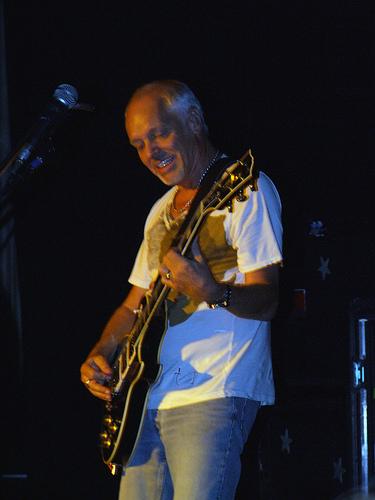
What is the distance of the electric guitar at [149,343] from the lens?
2816 mm

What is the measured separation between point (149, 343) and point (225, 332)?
0.88ft

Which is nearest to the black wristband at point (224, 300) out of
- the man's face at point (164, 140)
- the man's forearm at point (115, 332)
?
the man's face at point (164, 140)

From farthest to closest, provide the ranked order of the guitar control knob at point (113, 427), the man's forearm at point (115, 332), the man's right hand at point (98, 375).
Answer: the man's forearm at point (115, 332) → the man's right hand at point (98, 375) → the guitar control knob at point (113, 427)

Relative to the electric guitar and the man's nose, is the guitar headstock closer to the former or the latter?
the electric guitar

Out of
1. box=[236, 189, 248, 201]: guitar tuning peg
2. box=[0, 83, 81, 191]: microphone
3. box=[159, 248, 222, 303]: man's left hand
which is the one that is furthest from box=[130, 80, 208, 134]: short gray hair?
box=[0, 83, 81, 191]: microphone

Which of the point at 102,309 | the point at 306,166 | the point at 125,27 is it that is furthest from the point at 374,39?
the point at 102,309

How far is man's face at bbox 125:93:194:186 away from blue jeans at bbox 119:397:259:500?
2.59 feet

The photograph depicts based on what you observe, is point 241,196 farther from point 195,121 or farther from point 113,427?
point 113,427

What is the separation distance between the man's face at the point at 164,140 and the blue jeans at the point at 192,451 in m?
0.79

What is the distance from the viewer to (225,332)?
275cm

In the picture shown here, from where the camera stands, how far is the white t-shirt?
8.93 ft

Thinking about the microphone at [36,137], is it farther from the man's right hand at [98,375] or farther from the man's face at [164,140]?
the man's right hand at [98,375]

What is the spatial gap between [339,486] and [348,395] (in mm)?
386

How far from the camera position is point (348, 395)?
3686 mm
